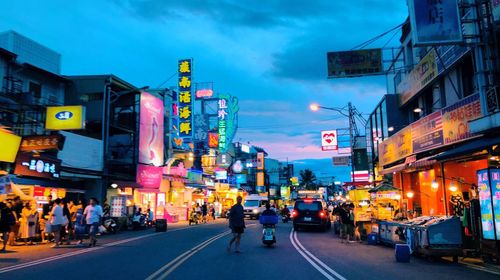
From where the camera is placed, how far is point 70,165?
2727 centimetres

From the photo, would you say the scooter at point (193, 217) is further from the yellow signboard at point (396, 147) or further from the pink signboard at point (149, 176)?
the yellow signboard at point (396, 147)

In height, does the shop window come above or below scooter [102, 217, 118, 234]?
above

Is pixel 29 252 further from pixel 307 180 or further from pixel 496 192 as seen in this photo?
pixel 307 180

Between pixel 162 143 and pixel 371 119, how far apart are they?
59.7ft

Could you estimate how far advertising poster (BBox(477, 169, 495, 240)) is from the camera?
40.6ft

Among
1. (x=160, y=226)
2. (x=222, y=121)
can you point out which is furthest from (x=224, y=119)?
(x=160, y=226)

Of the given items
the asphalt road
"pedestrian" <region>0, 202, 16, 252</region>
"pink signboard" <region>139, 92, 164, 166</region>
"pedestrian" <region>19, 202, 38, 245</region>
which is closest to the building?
the asphalt road

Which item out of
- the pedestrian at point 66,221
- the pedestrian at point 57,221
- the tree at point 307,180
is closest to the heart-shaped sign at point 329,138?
the pedestrian at point 66,221

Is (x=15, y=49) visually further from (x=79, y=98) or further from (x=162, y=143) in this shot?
(x=162, y=143)

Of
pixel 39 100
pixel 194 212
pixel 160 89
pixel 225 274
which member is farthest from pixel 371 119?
pixel 225 274

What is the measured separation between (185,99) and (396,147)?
1943 cm

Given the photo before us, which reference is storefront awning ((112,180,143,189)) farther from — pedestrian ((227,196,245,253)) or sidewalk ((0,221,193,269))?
pedestrian ((227,196,245,253))

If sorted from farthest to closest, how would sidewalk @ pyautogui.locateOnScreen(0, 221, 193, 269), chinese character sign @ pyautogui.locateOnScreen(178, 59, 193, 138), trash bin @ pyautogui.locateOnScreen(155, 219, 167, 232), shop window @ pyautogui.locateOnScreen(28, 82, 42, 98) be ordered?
chinese character sign @ pyautogui.locateOnScreen(178, 59, 193, 138) < trash bin @ pyautogui.locateOnScreen(155, 219, 167, 232) < shop window @ pyautogui.locateOnScreen(28, 82, 42, 98) < sidewalk @ pyautogui.locateOnScreen(0, 221, 193, 269)

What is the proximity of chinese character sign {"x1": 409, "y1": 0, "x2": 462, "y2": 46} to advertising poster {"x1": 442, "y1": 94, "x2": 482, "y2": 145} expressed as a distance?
247cm
